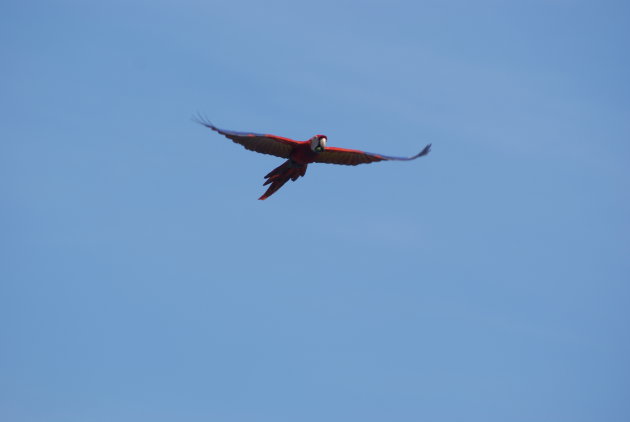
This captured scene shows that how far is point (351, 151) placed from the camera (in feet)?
140

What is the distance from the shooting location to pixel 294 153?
135ft

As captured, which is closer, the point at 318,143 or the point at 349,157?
the point at 318,143

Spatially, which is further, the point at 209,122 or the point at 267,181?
the point at 267,181

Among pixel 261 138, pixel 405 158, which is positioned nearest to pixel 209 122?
pixel 261 138

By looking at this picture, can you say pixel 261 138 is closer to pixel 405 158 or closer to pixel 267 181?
pixel 267 181

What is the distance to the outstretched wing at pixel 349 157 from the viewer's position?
139ft

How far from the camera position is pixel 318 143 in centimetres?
4022

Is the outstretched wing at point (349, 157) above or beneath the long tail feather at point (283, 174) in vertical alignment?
above

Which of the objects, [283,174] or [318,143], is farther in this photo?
[283,174]

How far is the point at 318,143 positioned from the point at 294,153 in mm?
1522

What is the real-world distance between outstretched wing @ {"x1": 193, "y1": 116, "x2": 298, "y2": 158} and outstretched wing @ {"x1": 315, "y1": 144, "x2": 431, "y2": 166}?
2.04 metres

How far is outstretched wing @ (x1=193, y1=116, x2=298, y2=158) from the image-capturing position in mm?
39156

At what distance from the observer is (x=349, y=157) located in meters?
43.0

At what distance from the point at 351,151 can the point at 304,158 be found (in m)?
2.60
